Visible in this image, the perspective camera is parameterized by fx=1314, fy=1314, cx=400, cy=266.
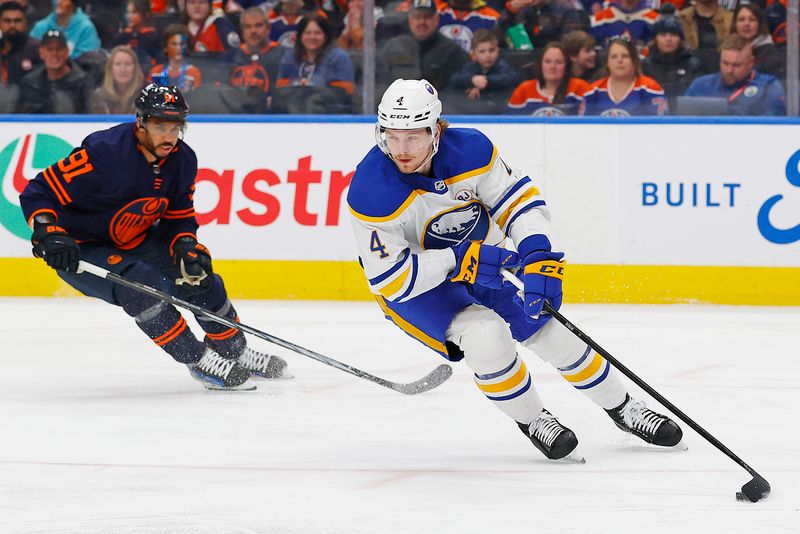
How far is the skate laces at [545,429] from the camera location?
9.93 feet

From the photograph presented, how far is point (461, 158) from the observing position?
10.2 ft

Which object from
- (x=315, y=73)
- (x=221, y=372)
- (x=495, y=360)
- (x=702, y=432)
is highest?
(x=315, y=73)

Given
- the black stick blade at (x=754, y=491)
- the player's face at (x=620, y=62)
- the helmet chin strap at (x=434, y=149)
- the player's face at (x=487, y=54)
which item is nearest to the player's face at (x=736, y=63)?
the player's face at (x=620, y=62)

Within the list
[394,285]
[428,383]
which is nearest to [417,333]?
[394,285]

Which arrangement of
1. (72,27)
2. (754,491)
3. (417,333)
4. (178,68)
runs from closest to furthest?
1. (754,491)
2. (417,333)
3. (178,68)
4. (72,27)

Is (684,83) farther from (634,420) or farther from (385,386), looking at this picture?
(634,420)

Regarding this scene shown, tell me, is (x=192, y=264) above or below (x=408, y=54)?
below

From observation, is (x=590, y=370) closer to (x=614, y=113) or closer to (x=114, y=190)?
(x=114, y=190)

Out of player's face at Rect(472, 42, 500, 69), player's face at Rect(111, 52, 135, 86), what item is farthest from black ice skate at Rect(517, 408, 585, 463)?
player's face at Rect(111, 52, 135, 86)

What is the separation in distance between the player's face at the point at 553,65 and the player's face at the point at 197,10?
1.73m

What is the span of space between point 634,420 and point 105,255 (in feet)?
5.97

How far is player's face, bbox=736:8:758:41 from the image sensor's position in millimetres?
6117

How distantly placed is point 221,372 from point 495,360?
1348 millimetres

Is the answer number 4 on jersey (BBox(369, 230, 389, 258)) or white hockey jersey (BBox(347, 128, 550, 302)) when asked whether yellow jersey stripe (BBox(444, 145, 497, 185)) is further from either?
number 4 on jersey (BBox(369, 230, 389, 258))
